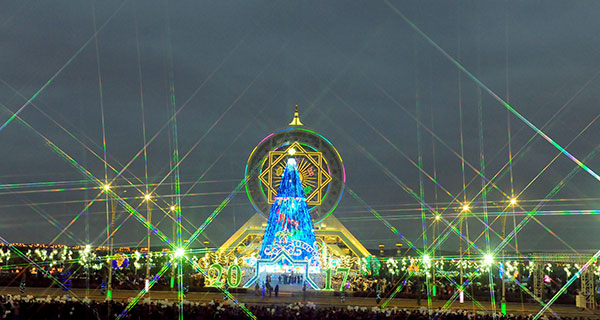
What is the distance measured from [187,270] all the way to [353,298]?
2215 centimetres

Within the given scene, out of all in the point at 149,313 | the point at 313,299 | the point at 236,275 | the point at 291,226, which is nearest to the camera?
the point at 149,313

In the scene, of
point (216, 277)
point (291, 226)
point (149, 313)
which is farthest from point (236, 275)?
point (149, 313)

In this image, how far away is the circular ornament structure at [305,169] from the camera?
63.2m

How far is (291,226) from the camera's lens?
167ft

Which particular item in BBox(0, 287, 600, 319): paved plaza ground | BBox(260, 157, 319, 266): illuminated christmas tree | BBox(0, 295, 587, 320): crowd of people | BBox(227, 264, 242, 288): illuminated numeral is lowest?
BBox(0, 295, 587, 320): crowd of people

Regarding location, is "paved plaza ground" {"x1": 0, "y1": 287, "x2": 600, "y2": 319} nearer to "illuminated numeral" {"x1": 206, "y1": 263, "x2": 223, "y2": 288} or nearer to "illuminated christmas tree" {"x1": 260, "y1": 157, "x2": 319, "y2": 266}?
"illuminated numeral" {"x1": 206, "y1": 263, "x2": 223, "y2": 288}

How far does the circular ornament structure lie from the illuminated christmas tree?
1071 centimetres

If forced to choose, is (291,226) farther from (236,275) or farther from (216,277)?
(216,277)

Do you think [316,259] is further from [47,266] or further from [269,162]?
[47,266]

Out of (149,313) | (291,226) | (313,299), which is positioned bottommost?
(149,313)

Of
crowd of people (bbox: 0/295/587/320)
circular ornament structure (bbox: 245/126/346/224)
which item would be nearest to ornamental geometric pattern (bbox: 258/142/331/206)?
circular ornament structure (bbox: 245/126/346/224)

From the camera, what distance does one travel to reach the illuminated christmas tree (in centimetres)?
4991

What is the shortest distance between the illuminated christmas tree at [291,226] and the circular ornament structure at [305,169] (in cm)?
1071

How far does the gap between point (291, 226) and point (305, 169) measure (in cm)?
1340
